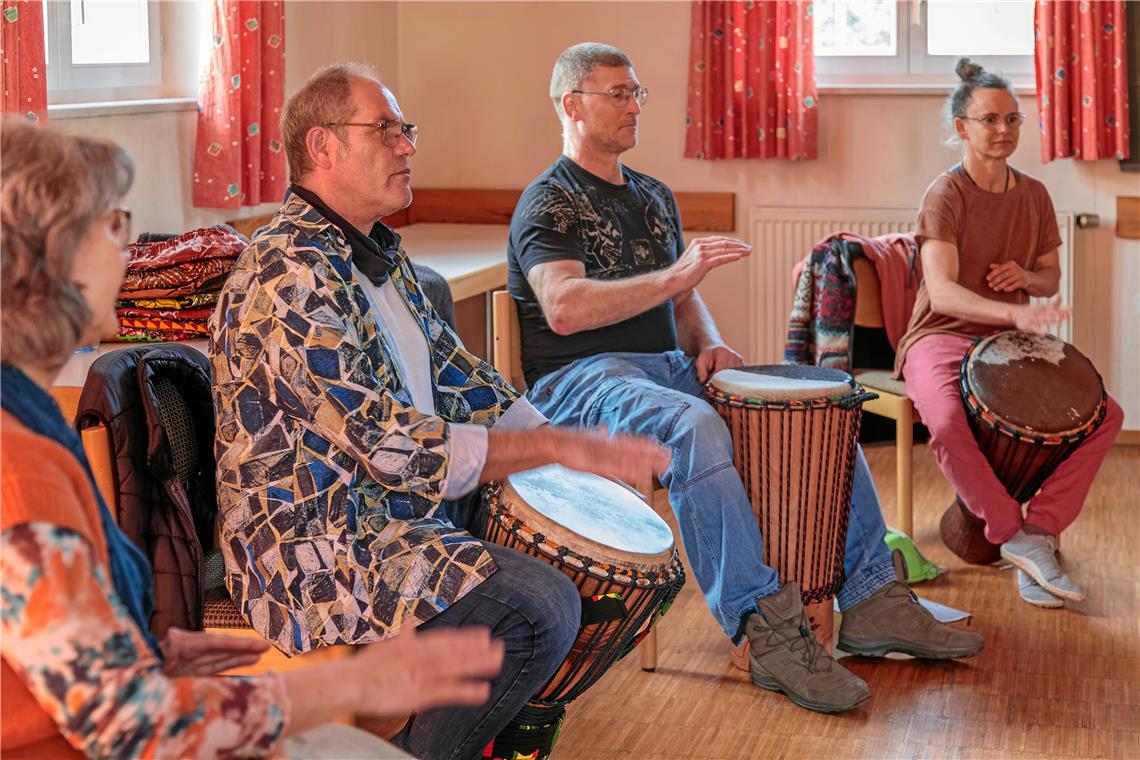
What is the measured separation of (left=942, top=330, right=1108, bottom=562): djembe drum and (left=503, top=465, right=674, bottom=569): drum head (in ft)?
4.41

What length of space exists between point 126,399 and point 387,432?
15.1 inches

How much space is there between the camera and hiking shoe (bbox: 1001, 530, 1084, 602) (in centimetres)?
342

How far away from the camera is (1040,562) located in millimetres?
3477

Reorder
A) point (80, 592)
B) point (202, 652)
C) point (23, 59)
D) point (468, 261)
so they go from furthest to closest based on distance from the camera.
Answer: point (468, 261) → point (23, 59) → point (202, 652) → point (80, 592)

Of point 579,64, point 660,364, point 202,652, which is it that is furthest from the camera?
point 579,64

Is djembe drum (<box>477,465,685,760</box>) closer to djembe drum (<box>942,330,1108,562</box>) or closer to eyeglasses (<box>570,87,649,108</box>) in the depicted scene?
eyeglasses (<box>570,87,649,108</box>)

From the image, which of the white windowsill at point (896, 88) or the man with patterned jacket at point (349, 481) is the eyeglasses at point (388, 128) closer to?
the man with patterned jacket at point (349, 481)

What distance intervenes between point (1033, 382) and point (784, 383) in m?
0.78

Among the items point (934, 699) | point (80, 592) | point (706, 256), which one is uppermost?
point (706, 256)

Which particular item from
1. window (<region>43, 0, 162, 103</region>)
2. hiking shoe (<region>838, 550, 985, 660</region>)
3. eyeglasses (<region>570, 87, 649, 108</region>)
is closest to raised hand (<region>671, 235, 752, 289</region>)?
eyeglasses (<region>570, 87, 649, 108</region>)

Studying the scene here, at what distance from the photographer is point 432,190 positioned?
546cm

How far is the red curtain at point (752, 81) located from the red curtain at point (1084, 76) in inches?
30.8

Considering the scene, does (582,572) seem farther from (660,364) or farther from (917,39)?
(917,39)

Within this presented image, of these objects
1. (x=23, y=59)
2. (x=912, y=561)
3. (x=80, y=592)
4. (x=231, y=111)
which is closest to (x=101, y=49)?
(x=231, y=111)
